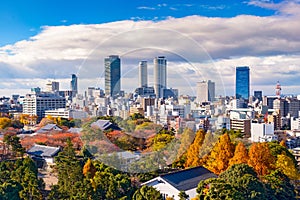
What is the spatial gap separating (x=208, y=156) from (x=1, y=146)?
5.37m

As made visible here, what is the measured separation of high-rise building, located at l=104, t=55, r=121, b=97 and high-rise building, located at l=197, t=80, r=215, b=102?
118cm

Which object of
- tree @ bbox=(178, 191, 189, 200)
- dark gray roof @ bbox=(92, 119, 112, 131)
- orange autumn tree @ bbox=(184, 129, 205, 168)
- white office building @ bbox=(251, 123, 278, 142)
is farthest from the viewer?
white office building @ bbox=(251, 123, 278, 142)

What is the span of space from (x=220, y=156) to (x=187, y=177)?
93cm

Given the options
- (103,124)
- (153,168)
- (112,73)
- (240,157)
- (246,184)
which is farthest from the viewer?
(103,124)

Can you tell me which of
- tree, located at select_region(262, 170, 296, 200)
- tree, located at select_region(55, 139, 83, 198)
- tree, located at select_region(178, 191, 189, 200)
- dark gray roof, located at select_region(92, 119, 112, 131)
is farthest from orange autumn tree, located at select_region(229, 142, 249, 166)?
dark gray roof, located at select_region(92, 119, 112, 131)

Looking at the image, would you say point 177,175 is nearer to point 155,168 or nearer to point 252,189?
point 155,168

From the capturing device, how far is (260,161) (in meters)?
5.91

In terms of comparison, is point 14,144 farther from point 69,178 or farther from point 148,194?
point 148,194

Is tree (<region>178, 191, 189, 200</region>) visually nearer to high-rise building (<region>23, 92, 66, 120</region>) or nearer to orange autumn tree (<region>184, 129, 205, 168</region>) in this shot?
orange autumn tree (<region>184, 129, 205, 168</region>)

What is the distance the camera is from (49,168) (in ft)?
27.6

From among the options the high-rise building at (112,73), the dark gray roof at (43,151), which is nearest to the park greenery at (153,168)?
the dark gray roof at (43,151)

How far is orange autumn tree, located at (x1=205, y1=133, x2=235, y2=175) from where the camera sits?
6047 millimetres

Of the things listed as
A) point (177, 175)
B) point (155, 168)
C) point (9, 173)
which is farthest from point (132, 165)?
point (9, 173)

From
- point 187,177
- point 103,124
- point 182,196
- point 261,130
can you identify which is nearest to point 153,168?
point 187,177
